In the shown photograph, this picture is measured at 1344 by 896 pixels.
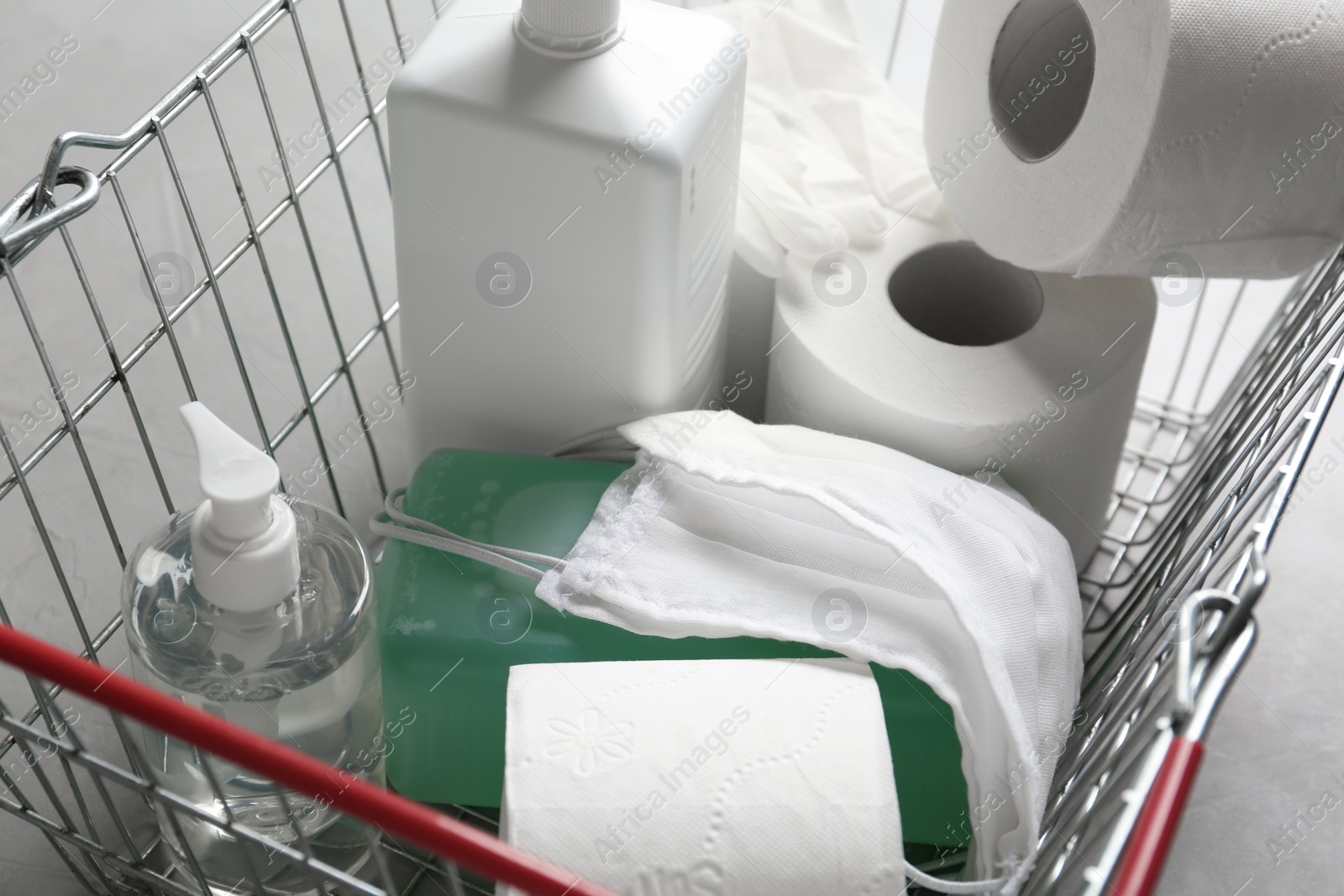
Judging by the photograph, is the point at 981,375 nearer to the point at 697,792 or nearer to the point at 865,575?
the point at 865,575

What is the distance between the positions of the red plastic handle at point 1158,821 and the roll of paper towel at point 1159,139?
0.80ft

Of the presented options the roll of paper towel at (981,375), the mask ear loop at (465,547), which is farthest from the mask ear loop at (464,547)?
the roll of paper towel at (981,375)

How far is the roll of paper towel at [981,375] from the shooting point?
50 centimetres

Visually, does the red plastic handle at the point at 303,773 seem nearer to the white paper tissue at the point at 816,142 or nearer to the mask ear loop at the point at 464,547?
the mask ear loop at the point at 464,547

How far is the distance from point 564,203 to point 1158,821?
0.29m

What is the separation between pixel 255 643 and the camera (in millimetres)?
403

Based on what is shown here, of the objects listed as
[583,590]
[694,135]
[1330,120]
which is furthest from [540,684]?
[1330,120]

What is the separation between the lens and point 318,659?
16.4 inches

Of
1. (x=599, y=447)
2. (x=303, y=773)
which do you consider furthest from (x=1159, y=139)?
(x=303, y=773)

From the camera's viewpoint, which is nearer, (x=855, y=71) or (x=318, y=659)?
(x=318, y=659)

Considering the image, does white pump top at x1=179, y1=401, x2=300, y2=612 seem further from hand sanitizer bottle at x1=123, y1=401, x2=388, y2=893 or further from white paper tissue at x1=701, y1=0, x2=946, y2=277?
white paper tissue at x1=701, y1=0, x2=946, y2=277

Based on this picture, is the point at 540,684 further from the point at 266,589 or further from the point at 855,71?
the point at 855,71

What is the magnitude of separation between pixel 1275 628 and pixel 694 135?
367 mm

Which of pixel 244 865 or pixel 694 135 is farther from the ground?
pixel 694 135
